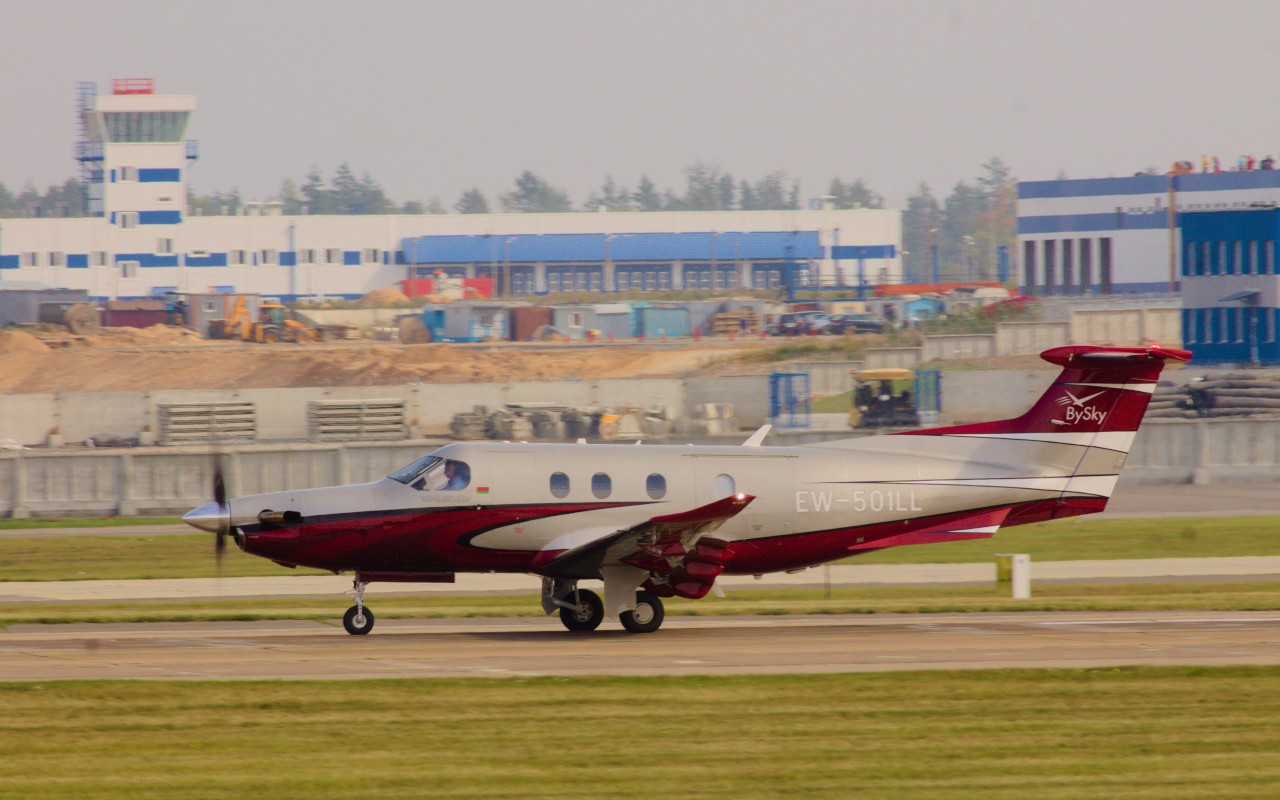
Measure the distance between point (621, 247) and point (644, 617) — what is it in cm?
12490

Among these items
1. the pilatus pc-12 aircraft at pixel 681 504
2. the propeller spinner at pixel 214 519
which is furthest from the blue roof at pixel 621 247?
the propeller spinner at pixel 214 519

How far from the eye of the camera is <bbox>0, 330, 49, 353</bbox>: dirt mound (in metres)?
78.1

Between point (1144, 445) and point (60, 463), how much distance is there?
33.8 meters

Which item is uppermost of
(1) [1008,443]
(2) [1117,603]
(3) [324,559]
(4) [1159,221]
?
(4) [1159,221]

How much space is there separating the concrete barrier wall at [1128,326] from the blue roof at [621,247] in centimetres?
6820

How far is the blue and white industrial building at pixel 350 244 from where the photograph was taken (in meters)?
131

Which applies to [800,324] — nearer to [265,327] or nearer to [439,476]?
[265,327]

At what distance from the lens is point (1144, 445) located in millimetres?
43781

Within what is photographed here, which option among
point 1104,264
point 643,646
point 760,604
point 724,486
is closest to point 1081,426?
Result: point 724,486

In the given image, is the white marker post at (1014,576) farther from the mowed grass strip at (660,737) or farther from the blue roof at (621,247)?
the blue roof at (621,247)

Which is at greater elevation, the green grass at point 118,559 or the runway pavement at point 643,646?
the runway pavement at point 643,646

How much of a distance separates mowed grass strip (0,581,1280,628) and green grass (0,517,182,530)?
14.6 m

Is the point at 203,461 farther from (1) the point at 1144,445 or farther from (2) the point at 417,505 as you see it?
(1) the point at 1144,445

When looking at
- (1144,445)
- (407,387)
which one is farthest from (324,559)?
(407,387)
